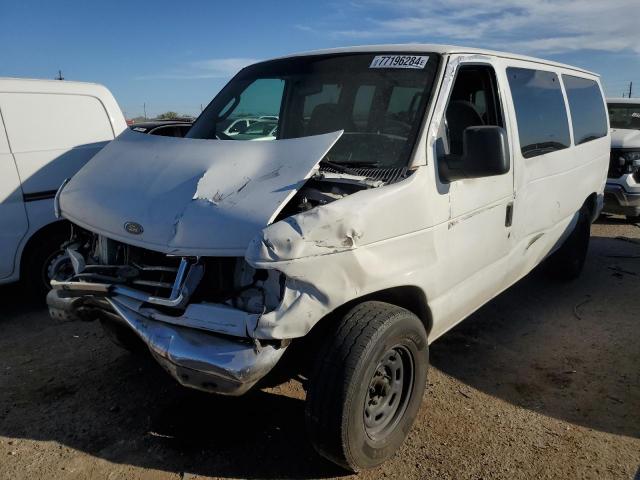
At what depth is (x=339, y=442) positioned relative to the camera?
8.09 feet

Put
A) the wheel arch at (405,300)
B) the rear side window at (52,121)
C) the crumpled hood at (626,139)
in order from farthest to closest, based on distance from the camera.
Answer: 1. the crumpled hood at (626,139)
2. the rear side window at (52,121)
3. the wheel arch at (405,300)

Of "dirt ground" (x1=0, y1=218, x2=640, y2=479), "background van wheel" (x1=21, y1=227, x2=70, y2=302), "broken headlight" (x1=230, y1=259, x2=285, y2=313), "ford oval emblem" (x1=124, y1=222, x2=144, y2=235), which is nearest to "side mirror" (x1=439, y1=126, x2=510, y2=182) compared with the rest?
"broken headlight" (x1=230, y1=259, x2=285, y2=313)

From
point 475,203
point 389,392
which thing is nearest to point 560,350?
point 475,203

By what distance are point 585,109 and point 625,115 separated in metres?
4.71

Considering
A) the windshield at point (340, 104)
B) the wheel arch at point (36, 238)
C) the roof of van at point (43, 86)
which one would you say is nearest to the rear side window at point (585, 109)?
the windshield at point (340, 104)

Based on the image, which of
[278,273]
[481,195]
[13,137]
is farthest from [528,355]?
[13,137]

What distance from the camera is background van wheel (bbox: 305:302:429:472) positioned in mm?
2422

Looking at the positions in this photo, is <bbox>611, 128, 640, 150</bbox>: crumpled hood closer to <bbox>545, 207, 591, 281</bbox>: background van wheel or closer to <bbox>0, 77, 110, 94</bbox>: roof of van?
<bbox>545, 207, 591, 281</bbox>: background van wheel

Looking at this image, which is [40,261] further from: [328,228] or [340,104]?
[328,228]

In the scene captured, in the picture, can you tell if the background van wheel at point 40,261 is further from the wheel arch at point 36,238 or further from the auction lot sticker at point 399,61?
the auction lot sticker at point 399,61

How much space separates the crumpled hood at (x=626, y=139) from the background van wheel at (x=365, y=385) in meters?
6.23

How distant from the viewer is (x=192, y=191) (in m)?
2.72

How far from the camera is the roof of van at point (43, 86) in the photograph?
4.95m

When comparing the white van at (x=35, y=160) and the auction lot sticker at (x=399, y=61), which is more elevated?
the auction lot sticker at (x=399, y=61)
